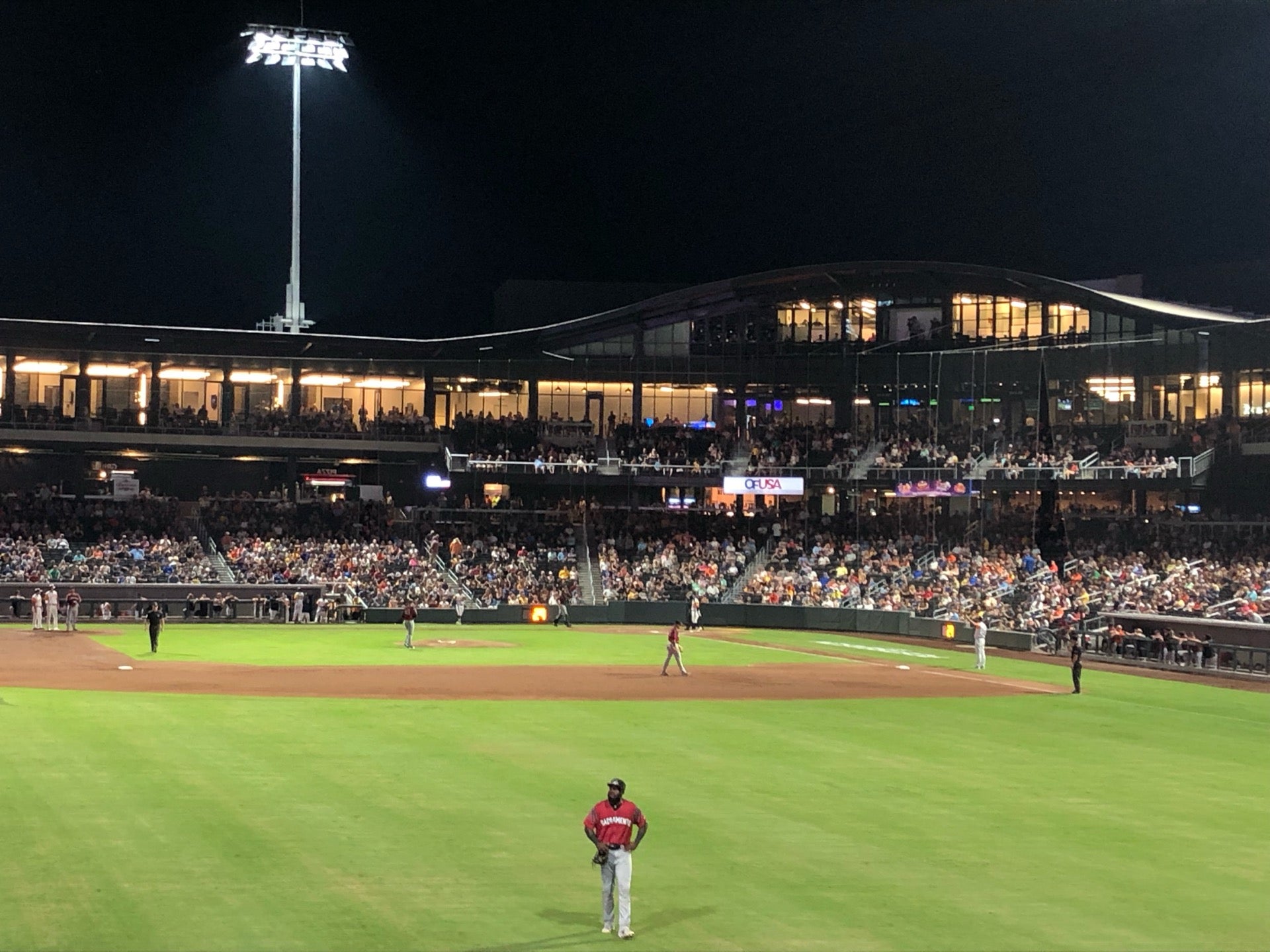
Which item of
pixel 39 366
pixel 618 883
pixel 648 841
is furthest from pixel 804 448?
pixel 618 883

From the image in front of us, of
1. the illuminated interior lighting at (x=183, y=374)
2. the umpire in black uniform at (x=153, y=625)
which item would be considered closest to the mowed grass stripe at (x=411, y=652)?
the umpire in black uniform at (x=153, y=625)

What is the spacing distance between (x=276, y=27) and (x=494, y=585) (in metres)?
27.4

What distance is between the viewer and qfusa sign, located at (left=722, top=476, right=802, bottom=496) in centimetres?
6900

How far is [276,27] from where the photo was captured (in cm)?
6681

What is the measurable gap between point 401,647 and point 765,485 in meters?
26.0

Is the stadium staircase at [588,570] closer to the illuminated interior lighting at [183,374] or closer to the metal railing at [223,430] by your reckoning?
the metal railing at [223,430]

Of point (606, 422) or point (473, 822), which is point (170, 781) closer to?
point (473, 822)

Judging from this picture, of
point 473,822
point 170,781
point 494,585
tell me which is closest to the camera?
point 473,822

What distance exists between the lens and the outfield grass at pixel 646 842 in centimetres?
1382

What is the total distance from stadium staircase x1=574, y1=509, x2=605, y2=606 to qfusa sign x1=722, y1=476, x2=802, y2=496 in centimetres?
699

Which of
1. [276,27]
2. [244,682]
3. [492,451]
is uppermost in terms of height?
[276,27]

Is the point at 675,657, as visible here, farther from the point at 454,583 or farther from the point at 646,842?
the point at 454,583

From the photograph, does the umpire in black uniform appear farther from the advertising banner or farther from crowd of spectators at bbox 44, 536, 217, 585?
the advertising banner

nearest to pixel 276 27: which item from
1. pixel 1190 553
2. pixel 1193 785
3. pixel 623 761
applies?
pixel 1190 553
